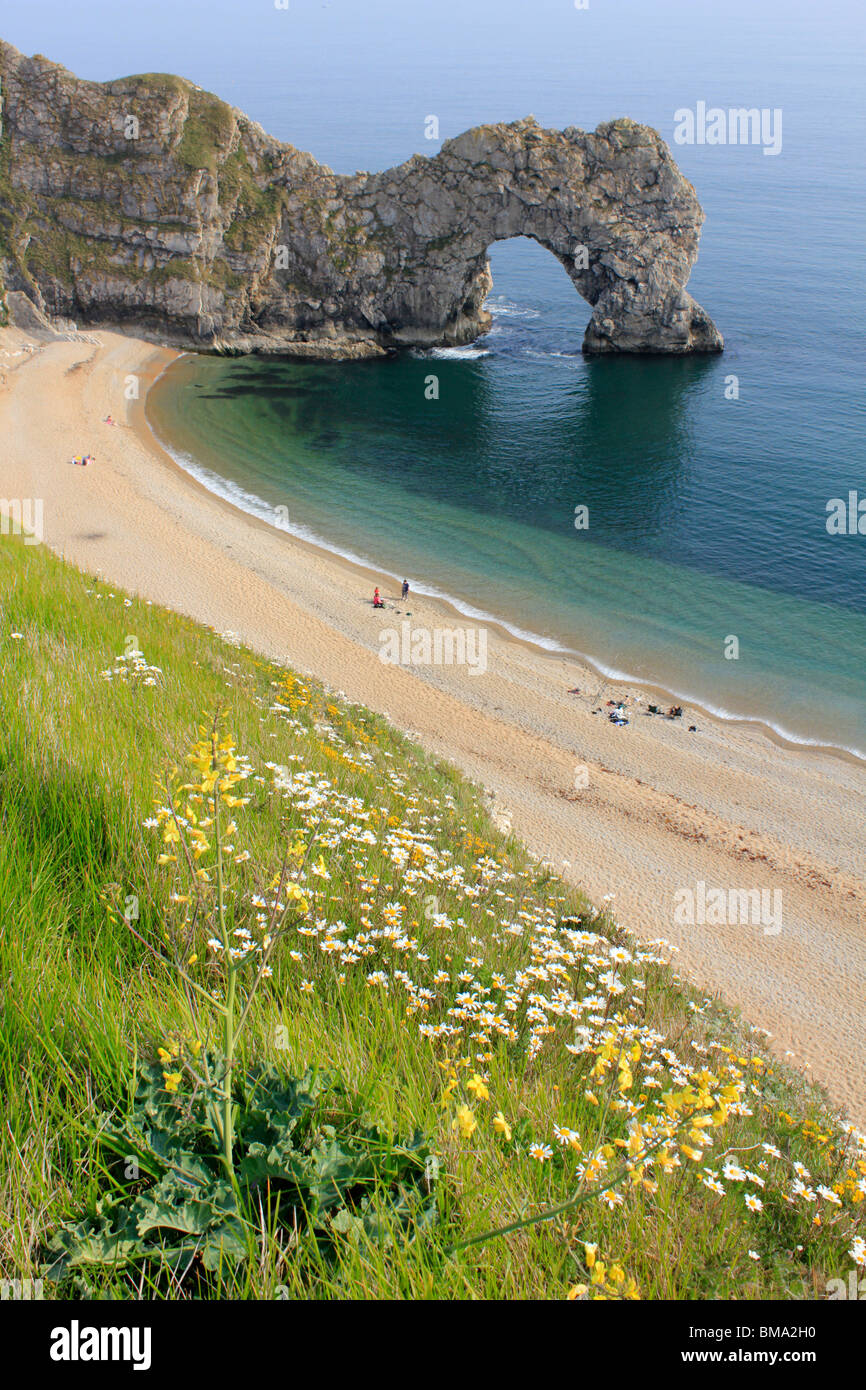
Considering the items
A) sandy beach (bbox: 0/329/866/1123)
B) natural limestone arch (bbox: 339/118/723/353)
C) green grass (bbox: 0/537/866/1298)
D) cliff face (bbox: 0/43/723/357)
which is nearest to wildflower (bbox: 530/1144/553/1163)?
green grass (bbox: 0/537/866/1298)

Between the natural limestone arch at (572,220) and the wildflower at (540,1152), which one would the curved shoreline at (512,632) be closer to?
the wildflower at (540,1152)

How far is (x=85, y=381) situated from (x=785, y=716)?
54.8 metres

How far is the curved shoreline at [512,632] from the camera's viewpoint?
2965 cm

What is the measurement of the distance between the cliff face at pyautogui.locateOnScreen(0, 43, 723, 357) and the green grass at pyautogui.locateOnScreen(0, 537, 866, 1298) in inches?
2717

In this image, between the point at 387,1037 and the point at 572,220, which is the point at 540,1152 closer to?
the point at 387,1037

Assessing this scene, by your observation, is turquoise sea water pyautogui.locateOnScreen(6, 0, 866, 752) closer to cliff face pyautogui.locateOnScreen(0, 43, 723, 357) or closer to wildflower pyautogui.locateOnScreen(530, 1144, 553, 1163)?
cliff face pyautogui.locateOnScreen(0, 43, 723, 357)

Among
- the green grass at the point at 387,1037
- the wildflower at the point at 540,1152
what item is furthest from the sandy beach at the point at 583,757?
the wildflower at the point at 540,1152

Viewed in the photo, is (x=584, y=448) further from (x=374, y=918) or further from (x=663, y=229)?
(x=374, y=918)

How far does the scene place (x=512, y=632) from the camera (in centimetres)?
3609

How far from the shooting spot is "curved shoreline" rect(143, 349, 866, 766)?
29.6 meters

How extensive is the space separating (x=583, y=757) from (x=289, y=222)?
63559 millimetres

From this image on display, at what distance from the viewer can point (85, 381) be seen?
60500mm

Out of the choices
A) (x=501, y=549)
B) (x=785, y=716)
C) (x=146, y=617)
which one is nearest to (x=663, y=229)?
(x=501, y=549)

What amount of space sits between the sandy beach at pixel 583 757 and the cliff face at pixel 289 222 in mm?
25977
